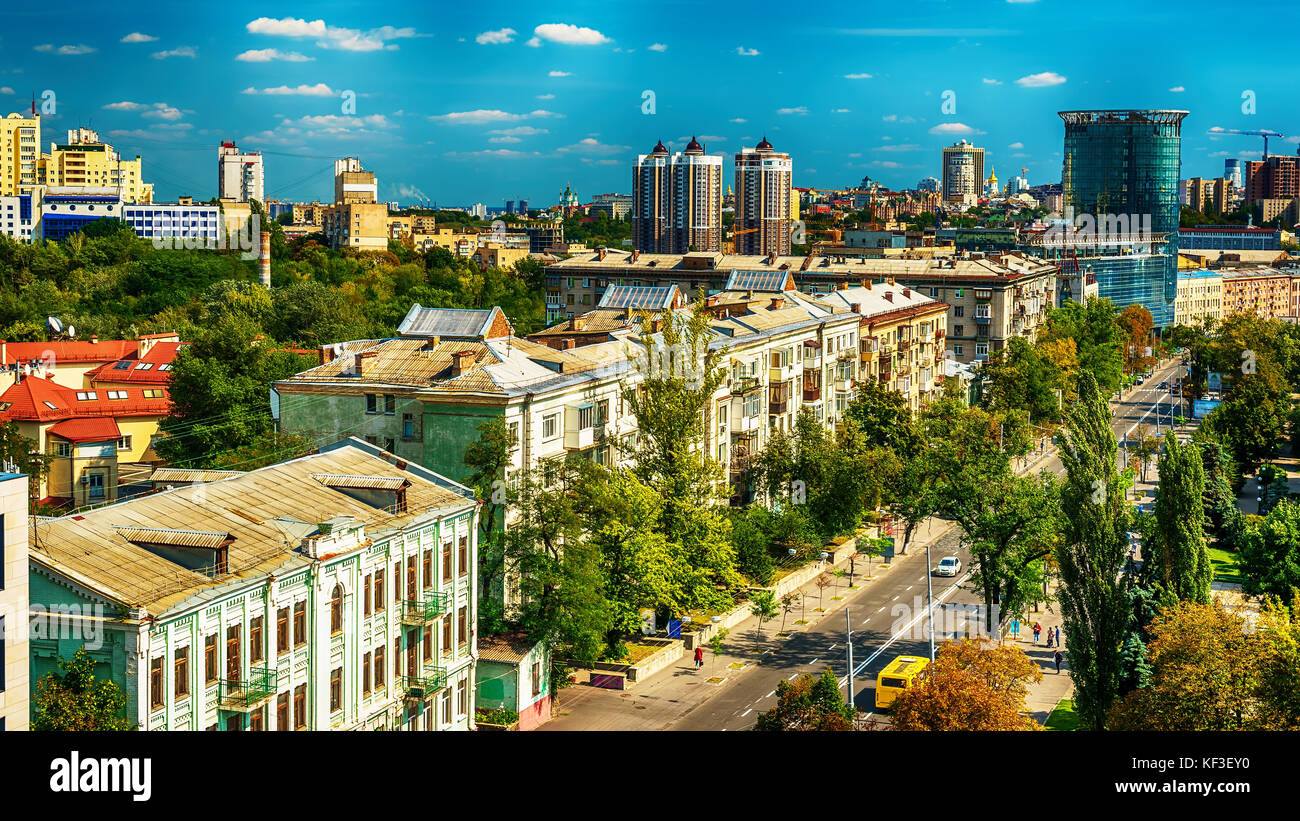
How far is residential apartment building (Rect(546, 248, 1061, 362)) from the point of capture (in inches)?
3947

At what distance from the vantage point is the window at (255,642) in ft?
88.2

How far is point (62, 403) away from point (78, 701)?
43.0 m

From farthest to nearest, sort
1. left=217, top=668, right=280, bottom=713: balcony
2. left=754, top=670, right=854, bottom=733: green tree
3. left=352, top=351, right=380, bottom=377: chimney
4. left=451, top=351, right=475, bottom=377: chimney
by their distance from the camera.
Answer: left=352, top=351, right=380, bottom=377: chimney < left=451, top=351, right=475, bottom=377: chimney < left=754, top=670, right=854, bottom=733: green tree < left=217, top=668, right=280, bottom=713: balcony

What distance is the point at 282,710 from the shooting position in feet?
92.2

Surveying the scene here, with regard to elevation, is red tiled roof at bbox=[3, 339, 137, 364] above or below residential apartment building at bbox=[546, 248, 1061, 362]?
below

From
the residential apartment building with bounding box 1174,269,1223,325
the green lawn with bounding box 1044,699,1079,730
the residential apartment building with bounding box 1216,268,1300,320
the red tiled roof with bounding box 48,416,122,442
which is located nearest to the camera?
Result: the green lawn with bounding box 1044,699,1079,730

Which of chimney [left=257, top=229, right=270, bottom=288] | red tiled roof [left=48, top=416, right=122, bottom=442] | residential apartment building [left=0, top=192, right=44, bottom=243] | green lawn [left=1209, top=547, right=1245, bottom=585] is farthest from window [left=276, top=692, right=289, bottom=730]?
residential apartment building [left=0, top=192, right=44, bottom=243]

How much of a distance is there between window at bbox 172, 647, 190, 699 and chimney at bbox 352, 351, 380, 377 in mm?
19094

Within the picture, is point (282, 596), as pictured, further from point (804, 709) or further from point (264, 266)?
point (264, 266)

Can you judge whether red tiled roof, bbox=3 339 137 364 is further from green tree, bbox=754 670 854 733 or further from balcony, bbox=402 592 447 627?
green tree, bbox=754 670 854 733

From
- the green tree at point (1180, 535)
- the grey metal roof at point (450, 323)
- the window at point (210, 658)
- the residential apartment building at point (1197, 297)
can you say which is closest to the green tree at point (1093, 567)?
the green tree at point (1180, 535)
